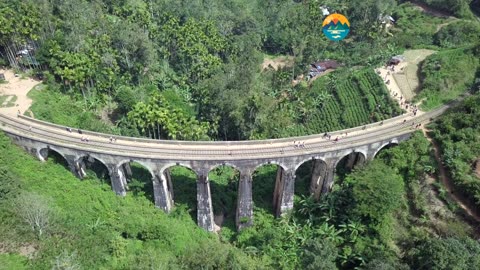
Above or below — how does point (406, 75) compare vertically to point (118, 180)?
above

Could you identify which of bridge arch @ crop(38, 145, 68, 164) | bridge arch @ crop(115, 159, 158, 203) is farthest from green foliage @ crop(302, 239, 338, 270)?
bridge arch @ crop(38, 145, 68, 164)

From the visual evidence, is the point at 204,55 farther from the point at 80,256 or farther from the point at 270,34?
the point at 80,256

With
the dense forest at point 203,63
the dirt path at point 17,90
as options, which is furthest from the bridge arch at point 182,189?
the dirt path at point 17,90

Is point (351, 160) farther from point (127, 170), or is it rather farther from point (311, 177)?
point (127, 170)

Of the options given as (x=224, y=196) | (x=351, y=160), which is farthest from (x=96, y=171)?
(x=351, y=160)

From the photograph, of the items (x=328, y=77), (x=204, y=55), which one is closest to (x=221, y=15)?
(x=204, y=55)

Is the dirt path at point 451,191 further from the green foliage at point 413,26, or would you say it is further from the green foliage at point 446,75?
the green foliage at point 413,26

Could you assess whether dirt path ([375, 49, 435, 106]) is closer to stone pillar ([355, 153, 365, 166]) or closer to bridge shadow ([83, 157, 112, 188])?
stone pillar ([355, 153, 365, 166])
